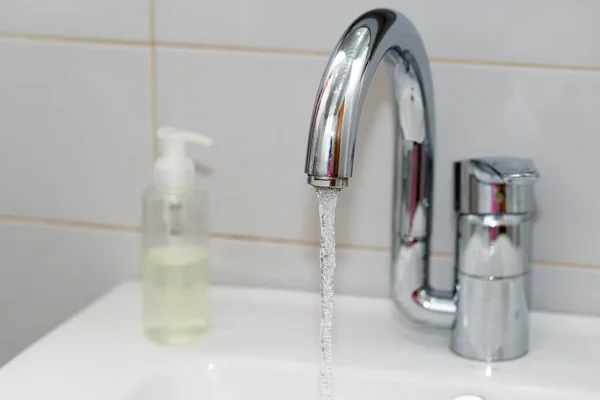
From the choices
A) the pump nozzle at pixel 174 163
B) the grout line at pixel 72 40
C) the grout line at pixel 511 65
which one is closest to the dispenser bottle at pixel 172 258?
the pump nozzle at pixel 174 163

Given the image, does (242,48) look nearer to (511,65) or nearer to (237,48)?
(237,48)

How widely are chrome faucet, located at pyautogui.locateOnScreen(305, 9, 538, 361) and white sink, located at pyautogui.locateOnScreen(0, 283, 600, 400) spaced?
0.09 ft

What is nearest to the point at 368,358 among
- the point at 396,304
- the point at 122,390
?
the point at 396,304

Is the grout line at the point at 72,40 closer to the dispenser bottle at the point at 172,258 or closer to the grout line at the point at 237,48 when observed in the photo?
the grout line at the point at 237,48

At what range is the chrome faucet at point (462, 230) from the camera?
58cm

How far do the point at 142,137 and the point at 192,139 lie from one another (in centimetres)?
11

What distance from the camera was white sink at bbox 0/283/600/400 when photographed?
58cm

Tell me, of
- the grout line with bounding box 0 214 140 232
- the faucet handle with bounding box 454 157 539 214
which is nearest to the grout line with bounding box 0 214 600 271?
the grout line with bounding box 0 214 140 232

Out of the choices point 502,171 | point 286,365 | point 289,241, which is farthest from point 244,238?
point 502,171

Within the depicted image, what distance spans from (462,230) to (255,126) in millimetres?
210

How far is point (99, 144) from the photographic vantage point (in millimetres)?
733

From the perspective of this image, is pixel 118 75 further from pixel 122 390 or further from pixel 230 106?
pixel 122 390

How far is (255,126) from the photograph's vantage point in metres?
0.70

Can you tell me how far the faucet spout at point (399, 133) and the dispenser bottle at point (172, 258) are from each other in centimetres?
16
